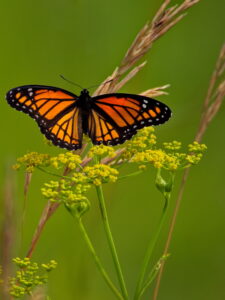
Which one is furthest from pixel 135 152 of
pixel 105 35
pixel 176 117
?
pixel 105 35

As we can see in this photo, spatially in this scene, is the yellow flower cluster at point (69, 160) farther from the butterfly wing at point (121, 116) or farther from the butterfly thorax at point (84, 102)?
the butterfly thorax at point (84, 102)

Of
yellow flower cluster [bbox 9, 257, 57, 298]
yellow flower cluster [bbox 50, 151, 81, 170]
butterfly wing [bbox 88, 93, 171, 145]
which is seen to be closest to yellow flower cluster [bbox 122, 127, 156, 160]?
butterfly wing [bbox 88, 93, 171, 145]

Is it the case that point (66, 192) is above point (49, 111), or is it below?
below

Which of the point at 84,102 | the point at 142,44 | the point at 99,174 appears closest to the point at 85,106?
the point at 84,102

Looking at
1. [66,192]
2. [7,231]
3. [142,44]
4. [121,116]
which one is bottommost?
[7,231]

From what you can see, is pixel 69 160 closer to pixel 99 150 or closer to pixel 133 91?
pixel 99 150
